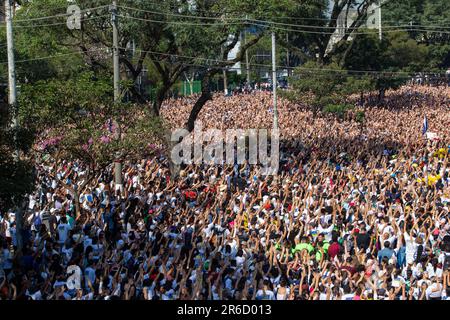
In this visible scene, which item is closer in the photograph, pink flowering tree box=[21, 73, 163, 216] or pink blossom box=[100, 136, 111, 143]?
pink flowering tree box=[21, 73, 163, 216]

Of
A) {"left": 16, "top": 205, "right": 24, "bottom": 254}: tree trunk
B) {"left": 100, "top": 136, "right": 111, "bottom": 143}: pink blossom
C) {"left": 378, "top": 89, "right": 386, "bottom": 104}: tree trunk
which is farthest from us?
{"left": 378, "top": 89, "right": 386, "bottom": 104}: tree trunk

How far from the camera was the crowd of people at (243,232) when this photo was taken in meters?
10.9

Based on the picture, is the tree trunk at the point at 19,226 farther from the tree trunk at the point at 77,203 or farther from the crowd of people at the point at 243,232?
the tree trunk at the point at 77,203

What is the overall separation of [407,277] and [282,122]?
22.6 meters

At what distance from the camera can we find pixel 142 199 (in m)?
17.3

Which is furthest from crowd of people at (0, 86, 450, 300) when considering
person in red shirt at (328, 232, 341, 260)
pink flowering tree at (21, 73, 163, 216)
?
pink flowering tree at (21, 73, 163, 216)

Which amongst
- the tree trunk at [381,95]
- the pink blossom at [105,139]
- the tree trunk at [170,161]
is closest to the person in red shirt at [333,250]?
the pink blossom at [105,139]

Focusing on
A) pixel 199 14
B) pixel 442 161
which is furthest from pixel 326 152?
pixel 199 14

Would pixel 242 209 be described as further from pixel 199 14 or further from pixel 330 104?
pixel 330 104

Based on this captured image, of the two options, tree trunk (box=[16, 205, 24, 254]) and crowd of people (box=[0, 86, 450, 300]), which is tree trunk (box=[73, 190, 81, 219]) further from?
tree trunk (box=[16, 205, 24, 254])

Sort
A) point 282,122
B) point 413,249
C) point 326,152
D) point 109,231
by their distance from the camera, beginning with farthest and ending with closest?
point 282,122
point 326,152
point 109,231
point 413,249

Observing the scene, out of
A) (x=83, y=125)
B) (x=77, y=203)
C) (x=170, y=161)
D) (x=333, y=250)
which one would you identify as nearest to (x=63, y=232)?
(x=77, y=203)

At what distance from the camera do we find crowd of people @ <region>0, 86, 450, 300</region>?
10859mm

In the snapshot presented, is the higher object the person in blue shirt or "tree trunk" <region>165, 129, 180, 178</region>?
"tree trunk" <region>165, 129, 180, 178</region>
